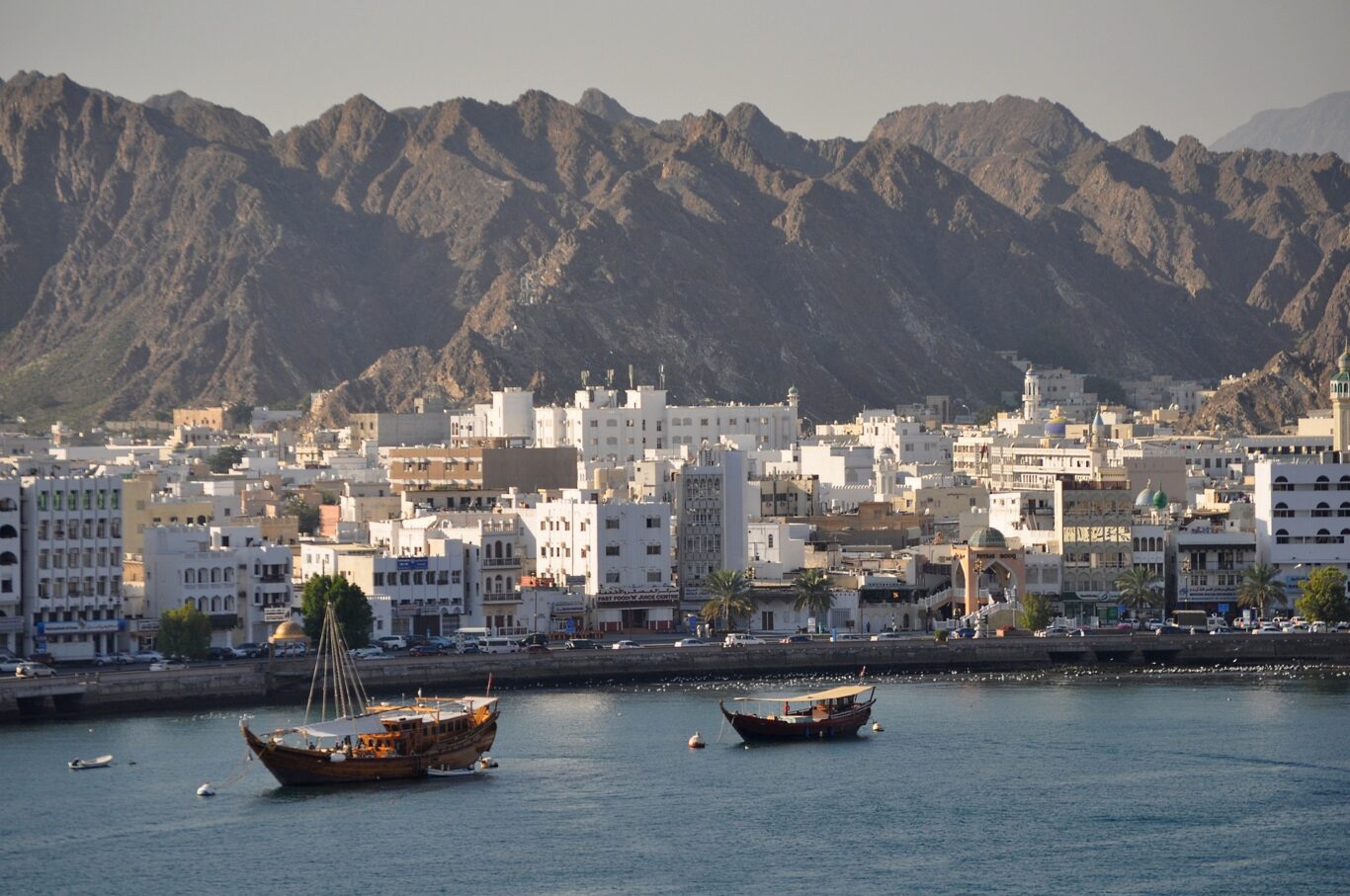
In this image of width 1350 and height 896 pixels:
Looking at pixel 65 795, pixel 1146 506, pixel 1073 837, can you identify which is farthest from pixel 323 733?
pixel 1146 506

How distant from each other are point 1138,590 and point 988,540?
6741mm

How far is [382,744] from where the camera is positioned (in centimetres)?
9756

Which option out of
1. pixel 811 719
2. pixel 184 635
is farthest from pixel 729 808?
pixel 184 635

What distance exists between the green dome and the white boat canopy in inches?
936

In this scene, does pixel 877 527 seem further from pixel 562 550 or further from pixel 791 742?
pixel 791 742

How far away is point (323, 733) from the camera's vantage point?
96.9 meters

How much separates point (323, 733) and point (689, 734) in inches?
548

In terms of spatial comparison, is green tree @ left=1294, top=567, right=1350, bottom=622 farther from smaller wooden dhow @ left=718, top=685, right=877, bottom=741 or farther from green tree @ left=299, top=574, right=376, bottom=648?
green tree @ left=299, top=574, right=376, bottom=648

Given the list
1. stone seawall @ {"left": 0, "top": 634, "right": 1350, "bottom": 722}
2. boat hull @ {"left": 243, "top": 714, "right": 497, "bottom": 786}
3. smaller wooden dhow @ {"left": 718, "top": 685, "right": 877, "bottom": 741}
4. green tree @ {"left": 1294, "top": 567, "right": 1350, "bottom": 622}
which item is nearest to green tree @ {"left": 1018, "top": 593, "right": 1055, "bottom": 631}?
stone seawall @ {"left": 0, "top": 634, "right": 1350, "bottom": 722}

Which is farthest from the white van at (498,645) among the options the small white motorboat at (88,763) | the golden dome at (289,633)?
the small white motorboat at (88,763)

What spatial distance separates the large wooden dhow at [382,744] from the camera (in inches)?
3772

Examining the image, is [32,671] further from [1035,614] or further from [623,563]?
[1035,614]

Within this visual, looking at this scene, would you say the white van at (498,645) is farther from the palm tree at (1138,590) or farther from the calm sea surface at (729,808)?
the palm tree at (1138,590)

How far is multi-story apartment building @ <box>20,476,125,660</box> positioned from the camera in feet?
385
